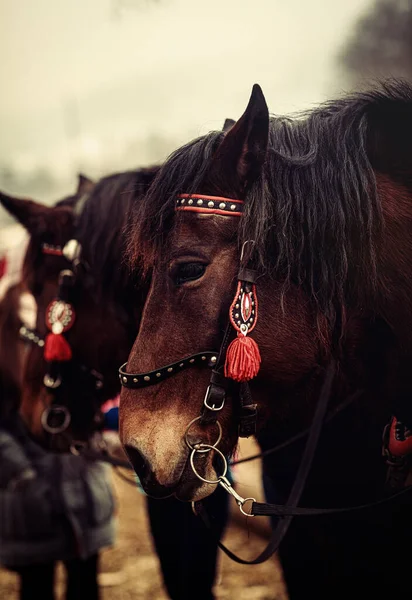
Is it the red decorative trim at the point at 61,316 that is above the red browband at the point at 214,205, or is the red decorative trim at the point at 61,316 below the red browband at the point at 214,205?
below

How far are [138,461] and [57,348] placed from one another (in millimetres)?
1287

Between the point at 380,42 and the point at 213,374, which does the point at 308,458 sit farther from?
the point at 380,42

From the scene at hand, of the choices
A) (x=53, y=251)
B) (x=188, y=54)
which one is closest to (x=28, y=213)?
(x=53, y=251)

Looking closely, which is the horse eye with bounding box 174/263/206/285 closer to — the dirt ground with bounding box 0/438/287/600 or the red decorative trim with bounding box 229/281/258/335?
the red decorative trim with bounding box 229/281/258/335

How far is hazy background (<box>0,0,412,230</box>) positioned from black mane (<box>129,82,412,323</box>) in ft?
1.22

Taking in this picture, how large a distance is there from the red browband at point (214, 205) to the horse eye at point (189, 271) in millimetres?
158

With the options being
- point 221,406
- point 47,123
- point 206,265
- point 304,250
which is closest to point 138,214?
point 206,265

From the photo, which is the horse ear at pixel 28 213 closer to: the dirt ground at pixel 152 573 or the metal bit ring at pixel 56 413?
the metal bit ring at pixel 56 413

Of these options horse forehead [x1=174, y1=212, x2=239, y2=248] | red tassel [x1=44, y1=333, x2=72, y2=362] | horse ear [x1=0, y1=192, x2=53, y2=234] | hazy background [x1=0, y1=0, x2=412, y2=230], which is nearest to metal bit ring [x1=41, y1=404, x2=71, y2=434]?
red tassel [x1=44, y1=333, x2=72, y2=362]

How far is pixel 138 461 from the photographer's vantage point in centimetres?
172

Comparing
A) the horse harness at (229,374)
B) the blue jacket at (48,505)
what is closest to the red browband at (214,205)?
the horse harness at (229,374)

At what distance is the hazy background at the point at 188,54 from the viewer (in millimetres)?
2441

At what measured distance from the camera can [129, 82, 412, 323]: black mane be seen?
169cm

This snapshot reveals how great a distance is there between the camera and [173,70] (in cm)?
291
